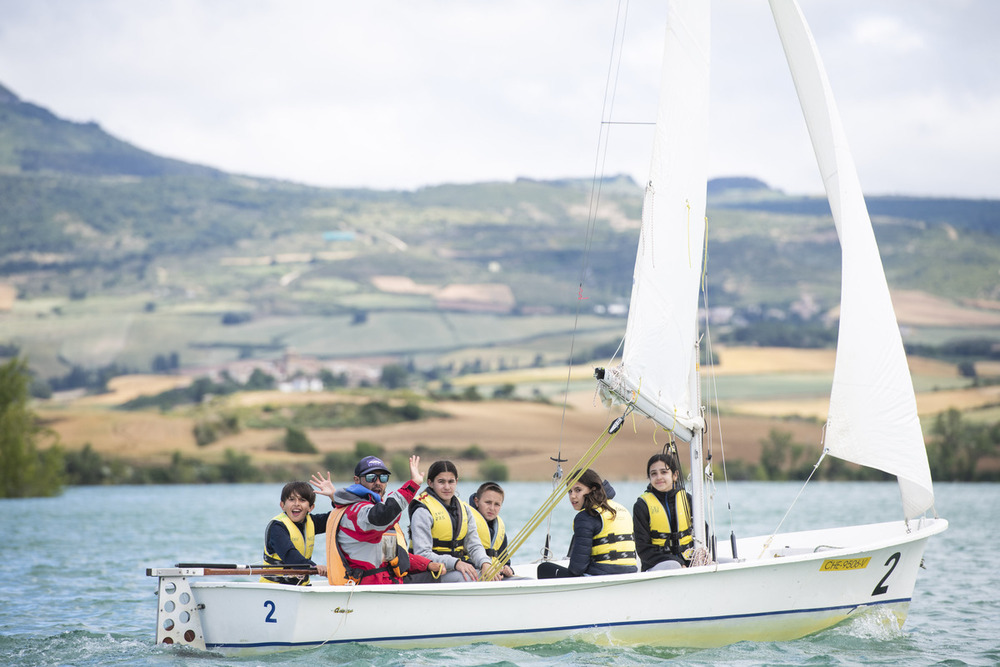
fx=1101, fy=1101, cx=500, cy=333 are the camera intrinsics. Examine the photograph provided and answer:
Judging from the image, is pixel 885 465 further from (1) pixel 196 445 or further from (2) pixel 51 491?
(1) pixel 196 445

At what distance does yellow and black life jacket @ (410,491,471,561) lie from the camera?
9477 mm

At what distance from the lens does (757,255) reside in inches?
6407

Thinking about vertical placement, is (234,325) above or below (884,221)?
below

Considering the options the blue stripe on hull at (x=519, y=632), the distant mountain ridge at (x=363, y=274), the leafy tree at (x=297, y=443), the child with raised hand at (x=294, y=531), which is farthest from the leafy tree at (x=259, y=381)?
the blue stripe on hull at (x=519, y=632)

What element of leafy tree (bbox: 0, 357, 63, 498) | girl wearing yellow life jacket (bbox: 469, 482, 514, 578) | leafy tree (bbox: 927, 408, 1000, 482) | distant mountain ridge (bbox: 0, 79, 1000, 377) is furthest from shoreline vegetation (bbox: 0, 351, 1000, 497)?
girl wearing yellow life jacket (bbox: 469, 482, 514, 578)

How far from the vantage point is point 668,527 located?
33.2ft

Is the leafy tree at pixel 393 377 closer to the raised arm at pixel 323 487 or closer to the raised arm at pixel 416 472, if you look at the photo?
the raised arm at pixel 416 472

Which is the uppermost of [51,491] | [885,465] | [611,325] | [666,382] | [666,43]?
[611,325]

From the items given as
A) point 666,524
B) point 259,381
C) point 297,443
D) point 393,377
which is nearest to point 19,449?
point 297,443

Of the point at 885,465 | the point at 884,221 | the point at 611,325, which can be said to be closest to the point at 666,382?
the point at 885,465

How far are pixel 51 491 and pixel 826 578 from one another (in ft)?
141

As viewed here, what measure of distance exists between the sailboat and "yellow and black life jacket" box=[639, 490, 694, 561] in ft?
0.88

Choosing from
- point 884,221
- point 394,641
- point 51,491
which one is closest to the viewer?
point 394,641

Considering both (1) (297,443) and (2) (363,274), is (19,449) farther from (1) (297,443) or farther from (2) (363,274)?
(2) (363,274)
